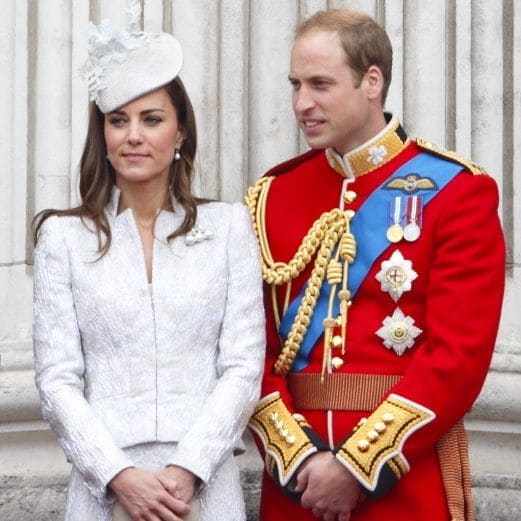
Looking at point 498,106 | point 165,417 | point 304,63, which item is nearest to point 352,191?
point 304,63

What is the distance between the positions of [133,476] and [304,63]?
990 mm

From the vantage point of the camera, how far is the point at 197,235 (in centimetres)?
358

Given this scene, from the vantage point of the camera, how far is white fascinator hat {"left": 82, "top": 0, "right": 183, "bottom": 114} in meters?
3.58

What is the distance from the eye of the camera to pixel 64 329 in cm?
347

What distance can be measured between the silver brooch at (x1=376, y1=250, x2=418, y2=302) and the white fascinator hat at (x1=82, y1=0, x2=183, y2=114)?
62cm

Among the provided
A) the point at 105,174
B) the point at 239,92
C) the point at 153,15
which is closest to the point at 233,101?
the point at 239,92

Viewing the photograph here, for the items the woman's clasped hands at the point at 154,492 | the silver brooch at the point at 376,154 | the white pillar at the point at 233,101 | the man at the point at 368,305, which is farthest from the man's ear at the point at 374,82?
the white pillar at the point at 233,101

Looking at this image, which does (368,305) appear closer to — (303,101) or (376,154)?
(376,154)

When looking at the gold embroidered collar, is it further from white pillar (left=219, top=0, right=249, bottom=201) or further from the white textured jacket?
white pillar (left=219, top=0, right=249, bottom=201)

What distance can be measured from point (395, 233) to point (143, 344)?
610mm

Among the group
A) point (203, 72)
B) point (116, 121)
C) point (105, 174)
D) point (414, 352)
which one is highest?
point (203, 72)

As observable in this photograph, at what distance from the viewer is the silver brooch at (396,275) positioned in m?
3.60

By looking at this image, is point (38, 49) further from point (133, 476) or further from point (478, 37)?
point (133, 476)

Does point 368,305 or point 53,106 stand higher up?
point 53,106
